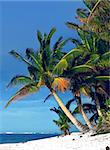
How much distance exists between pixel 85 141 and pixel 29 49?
8.49 meters

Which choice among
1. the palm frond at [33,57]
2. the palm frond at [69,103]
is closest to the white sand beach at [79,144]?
the palm frond at [33,57]

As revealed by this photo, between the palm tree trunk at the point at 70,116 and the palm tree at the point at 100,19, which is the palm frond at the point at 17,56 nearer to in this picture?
the palm tree trunk at the point at 70,116

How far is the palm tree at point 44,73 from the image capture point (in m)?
27.5

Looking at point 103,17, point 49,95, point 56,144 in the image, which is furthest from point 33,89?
point 103,17

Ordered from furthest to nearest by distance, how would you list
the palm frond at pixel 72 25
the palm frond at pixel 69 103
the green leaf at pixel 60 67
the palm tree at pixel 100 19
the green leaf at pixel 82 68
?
the palm frond at pixel 69 103
the palm frond at pixel 72 25
the green leaf at pixel 82 68
the green leaf at pixel 60 67
the palm tree at pixel 100 19

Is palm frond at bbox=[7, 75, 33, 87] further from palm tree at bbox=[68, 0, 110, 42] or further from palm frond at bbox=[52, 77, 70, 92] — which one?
palm tree at bbox=[68, 0, 110, 42]

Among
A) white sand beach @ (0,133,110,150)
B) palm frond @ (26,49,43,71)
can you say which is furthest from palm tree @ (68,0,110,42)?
white sand beach @ (0,133,110,150)

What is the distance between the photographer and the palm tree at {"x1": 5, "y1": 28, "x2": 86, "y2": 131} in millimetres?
27453

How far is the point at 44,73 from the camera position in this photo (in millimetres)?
28141

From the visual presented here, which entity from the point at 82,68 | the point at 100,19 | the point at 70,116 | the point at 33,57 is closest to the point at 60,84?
the point at 82,68

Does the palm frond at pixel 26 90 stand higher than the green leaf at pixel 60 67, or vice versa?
the green leaf at pixel 60 67

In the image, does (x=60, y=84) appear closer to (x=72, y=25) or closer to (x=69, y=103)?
(x=69, y=103)

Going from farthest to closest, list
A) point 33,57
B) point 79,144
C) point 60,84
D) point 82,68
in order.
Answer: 1. point 33,57
2. point 82,68
3. point 60,84
4. point 79,144

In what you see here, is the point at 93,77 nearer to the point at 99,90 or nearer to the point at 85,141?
the point at 99,90
